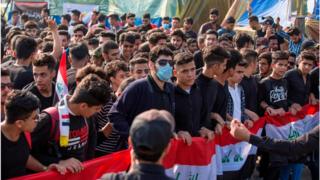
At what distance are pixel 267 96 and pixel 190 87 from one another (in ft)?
6.09

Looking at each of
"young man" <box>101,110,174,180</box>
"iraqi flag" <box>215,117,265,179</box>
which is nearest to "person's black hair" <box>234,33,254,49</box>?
"iraqi flag" <box>215,117,265,179</box>

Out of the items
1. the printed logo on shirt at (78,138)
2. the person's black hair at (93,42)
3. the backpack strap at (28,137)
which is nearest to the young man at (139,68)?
the printed logo on shirt at (78,138)

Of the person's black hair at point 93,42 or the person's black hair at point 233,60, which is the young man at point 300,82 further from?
the person's black hair at point 93,42

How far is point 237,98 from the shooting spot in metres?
6.11

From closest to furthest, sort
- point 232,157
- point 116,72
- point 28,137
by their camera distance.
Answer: point 28,137 < point 232,157 < point 116,72

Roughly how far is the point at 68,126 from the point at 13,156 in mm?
546

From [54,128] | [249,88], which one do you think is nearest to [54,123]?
[54,128]

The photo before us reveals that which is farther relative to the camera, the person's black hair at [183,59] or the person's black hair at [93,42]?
the person's black hair at [93,42]

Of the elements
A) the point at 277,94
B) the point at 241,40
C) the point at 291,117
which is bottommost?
the point at 291,117

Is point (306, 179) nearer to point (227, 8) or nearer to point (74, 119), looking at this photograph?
point (74, 119)

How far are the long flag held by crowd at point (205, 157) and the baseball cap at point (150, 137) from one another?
1548 mm

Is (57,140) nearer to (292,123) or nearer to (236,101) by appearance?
(236,101)

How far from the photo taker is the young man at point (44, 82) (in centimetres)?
526

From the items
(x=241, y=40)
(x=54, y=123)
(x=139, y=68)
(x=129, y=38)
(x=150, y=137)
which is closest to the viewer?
(x=150, y=137)
